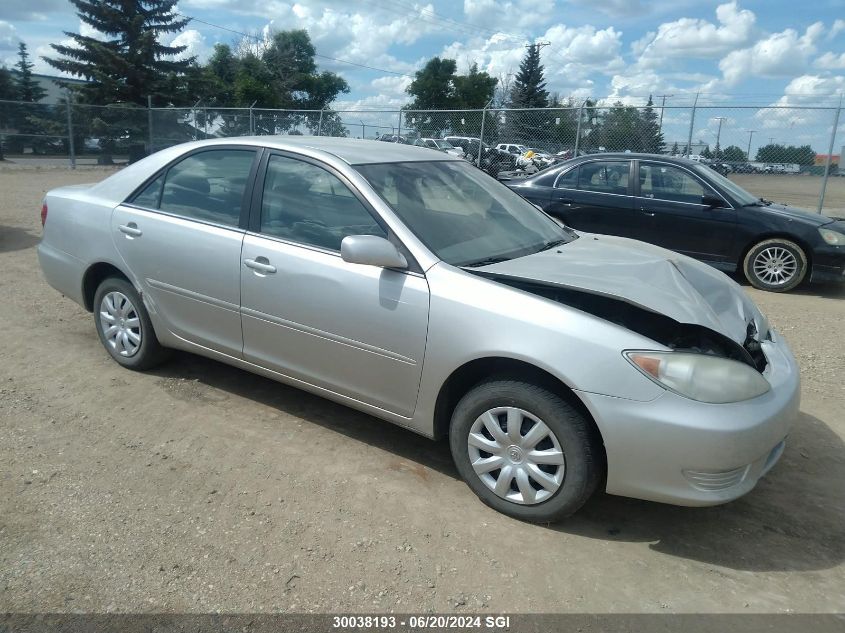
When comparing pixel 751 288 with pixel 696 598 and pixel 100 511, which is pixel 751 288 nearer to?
pixel 696 598

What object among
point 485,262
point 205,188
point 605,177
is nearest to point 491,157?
point 605,177

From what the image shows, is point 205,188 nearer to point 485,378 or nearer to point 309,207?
point 309,207

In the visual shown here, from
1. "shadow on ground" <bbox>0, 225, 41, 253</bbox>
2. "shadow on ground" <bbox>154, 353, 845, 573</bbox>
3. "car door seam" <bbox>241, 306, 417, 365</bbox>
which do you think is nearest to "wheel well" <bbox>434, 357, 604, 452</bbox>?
"car door seam" <bbox>241, 306, 417, 365</bbox>

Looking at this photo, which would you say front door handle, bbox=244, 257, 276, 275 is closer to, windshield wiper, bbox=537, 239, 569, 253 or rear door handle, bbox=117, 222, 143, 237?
rear door handle, bbox=117, 222, 143, 237

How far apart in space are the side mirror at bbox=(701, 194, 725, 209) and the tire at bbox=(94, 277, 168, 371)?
21.3 feet

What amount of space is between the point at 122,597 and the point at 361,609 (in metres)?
0.92

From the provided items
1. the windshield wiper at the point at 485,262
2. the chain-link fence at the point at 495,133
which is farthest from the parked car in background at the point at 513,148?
the windshield wiper at the point at 485,262

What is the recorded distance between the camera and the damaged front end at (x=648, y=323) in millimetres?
2865

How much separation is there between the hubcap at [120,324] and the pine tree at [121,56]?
36943 millimetres

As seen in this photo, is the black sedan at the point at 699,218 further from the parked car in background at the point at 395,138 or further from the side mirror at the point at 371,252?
the parked car in background at the point at 395,138

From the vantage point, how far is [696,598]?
2.64 metres

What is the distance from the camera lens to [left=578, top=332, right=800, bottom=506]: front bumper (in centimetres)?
269

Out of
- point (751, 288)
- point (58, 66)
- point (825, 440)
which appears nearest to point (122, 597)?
point (825, 440)

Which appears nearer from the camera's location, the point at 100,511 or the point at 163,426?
the point at 100,511
